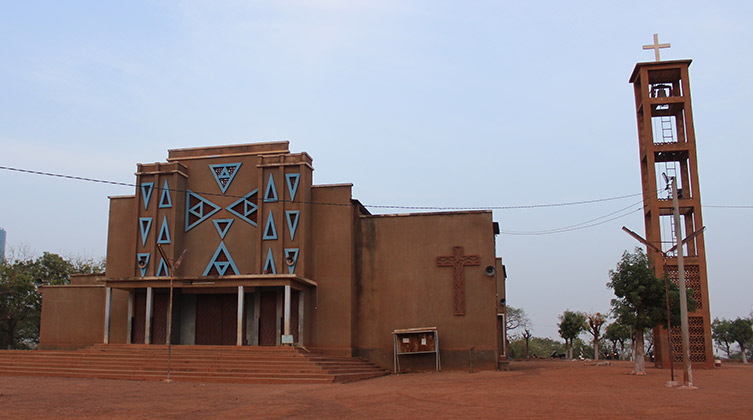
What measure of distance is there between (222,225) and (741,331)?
1800 inches

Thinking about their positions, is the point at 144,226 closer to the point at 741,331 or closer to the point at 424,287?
the point at 424,287

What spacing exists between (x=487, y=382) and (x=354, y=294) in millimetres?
9958

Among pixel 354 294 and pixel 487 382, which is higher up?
pixel 354 294

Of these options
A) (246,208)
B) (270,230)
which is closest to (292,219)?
(270,230)

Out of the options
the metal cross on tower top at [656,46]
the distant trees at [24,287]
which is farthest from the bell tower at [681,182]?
the distant trees at [24,287]

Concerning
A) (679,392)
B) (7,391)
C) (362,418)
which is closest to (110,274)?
(7,391)

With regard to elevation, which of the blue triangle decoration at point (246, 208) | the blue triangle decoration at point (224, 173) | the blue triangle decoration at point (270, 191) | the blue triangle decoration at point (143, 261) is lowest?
the blue triangle decoration at point (143, 261)

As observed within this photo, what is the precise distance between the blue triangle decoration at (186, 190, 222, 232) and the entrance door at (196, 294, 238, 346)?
360 centimetres

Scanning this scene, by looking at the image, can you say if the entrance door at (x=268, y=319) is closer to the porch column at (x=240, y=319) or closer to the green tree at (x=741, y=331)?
the porch column at (x=240, y=319)

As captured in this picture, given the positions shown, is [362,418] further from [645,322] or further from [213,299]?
[213,299]

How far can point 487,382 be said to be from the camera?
2258 cm

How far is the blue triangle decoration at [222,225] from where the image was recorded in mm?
31219

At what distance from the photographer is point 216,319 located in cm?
3147

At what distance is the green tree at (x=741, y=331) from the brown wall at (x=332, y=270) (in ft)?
132
